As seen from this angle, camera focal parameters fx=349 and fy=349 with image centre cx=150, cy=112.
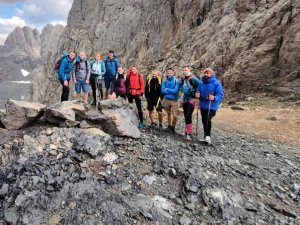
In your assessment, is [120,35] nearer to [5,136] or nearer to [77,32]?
[77,32]

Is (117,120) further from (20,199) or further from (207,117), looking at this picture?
(20,199)

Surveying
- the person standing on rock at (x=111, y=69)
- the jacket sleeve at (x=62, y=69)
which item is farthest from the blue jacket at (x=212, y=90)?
the jacket sleeve at (x=62, y=69)

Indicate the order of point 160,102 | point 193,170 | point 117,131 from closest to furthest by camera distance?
point 193,170 → point 117,131 → point 160,102

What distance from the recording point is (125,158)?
9.99m

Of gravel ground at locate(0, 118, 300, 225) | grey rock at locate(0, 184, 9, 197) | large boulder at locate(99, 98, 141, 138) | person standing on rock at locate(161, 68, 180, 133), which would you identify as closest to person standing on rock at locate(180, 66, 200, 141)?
person standing on rock at locate(161, 68, 180, 133)

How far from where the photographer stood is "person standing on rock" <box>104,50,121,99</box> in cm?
1523

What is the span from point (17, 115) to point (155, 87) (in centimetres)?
521

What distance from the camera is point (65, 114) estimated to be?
37.4 feet

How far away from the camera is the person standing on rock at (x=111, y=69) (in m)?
15.2

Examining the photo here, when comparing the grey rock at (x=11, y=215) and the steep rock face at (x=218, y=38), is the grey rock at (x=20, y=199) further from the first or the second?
the steep rock face at (x=218, y=38)

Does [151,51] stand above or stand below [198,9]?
below

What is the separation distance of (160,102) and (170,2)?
4185 centimetres

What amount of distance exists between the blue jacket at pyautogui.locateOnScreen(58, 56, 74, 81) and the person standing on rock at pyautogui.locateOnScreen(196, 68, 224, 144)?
5.57 metres

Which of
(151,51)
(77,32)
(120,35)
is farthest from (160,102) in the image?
(77,32)
